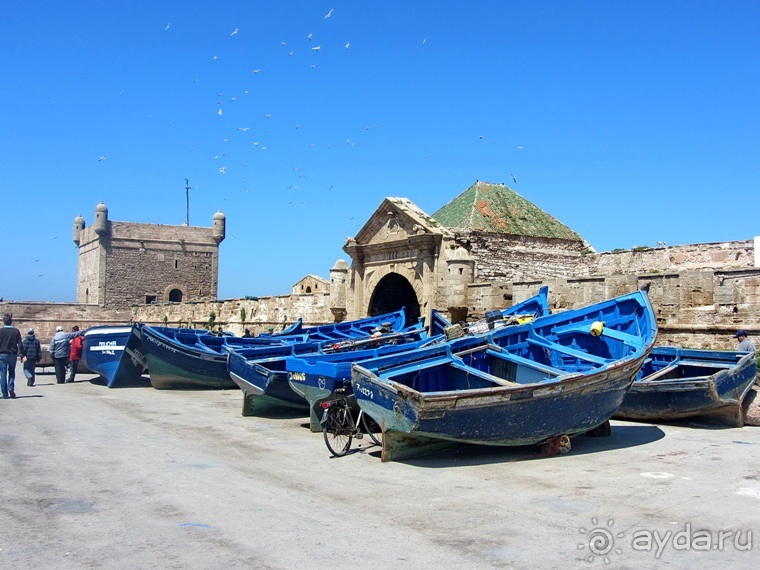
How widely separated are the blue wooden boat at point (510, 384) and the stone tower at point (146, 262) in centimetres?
4012

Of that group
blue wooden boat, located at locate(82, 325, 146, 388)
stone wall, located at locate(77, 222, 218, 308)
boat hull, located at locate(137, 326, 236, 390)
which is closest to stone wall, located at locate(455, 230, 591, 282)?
boat hull, located at locate(137, 326, 236, 390)

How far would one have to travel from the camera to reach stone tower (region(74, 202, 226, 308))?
4800cm

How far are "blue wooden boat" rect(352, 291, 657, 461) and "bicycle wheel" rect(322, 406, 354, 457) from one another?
1.63 feet

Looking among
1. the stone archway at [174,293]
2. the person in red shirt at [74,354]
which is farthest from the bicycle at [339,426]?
the stone archway at [174,293]

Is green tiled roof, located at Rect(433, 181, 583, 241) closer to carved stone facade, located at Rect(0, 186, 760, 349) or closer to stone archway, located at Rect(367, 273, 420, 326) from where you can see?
carved stone facade, located at Rect(0, 186, 760, 349)

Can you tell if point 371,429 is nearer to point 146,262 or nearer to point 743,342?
point 743,342

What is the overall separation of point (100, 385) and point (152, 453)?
9.78 m

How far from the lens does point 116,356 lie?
16469mm

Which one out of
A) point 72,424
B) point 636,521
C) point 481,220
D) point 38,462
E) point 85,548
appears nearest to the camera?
point 85,548

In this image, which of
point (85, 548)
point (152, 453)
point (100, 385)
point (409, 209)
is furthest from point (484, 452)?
point (100, 385)

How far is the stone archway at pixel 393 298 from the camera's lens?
63.0 feet

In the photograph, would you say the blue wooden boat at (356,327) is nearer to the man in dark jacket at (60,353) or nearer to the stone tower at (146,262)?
the man in dark jacket at (60,353)

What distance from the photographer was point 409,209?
17.7 m

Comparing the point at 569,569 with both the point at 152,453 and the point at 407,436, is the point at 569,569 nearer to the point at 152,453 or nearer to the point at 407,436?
the point at 407,436
